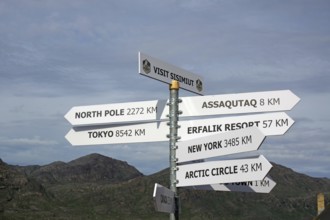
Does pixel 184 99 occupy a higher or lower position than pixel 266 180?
higher

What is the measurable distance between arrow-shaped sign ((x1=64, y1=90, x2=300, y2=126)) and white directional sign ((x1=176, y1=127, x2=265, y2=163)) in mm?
937

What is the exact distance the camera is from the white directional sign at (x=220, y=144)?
34.4 ft

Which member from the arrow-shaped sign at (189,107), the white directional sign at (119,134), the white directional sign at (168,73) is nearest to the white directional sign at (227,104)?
the arrow-shaped sign at (189,107)

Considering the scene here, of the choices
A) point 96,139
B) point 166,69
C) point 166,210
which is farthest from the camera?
point 96,139

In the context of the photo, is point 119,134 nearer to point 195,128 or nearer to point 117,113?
point 117,113

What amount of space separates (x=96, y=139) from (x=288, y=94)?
4.44m

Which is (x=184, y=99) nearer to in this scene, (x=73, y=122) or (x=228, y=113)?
(x=228, y=113)

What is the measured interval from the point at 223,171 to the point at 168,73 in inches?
97.3

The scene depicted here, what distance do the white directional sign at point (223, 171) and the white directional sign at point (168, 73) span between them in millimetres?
1916

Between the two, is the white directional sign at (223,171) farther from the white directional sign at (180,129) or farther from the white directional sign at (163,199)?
the white directional sign at (180,129)

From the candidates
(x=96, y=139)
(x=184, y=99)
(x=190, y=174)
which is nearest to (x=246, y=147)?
(x=190, y=174)

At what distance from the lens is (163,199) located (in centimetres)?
1016

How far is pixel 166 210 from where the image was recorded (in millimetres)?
10336

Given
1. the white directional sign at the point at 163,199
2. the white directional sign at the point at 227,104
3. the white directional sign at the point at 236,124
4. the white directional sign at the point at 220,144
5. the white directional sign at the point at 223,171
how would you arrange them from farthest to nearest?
1. the white directional sign at the point at 227,104
2. the white directional sign at the point at 236,124
3. the white directional sign at the point at 223,171
4. the white directional sign at the point at 220,144
5. the white directional sign at the point at 163,199
